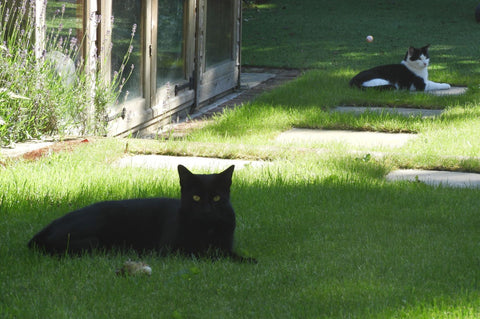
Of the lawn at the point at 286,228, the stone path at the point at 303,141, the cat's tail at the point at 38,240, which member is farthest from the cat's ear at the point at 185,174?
the stone path at the point at 303,141

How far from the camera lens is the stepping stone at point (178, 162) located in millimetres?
5672

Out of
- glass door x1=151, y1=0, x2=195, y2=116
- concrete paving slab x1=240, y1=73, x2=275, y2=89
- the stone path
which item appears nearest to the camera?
the stone path

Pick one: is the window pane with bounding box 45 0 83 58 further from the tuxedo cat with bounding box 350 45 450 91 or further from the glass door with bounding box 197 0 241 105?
the tuxedo cat with bounding box 350 45 450 91

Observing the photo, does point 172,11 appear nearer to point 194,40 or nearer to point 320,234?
point 194,40

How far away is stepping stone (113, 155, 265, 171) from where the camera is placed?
567 cm

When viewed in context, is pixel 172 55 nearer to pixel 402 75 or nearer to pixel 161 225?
pixel 402 75

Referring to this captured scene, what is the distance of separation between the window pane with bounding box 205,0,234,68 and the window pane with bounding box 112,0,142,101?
238cm

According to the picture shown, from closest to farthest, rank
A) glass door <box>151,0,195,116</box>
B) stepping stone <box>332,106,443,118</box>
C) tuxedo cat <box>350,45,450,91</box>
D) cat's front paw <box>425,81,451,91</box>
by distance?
1. glass door <box>151,0,195,116</box>
2. stepping stone <box>332,106,443,118</box>
3. tuxedo cat <box>350,45,450,91</box>
4. cat's front paw <box>425,81,451,91</box>

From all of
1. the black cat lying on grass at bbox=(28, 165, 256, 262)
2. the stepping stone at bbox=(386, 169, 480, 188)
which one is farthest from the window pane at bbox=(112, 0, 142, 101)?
the black cat lying on grass at bbox=(28, 165, 256, 262)

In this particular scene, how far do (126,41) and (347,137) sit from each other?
242cm

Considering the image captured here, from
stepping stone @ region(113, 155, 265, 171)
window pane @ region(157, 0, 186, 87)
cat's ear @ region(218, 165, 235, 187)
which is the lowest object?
stepping stone @ region(113, 155, 265, 171)

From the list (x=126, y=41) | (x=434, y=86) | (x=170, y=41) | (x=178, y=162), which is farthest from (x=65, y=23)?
(x=434, y=86)

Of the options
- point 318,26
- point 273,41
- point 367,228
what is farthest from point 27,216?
point 318,26

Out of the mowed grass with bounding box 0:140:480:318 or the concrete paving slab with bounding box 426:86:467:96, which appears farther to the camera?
the concrete paving slab with bounding box 426:86:467:96
